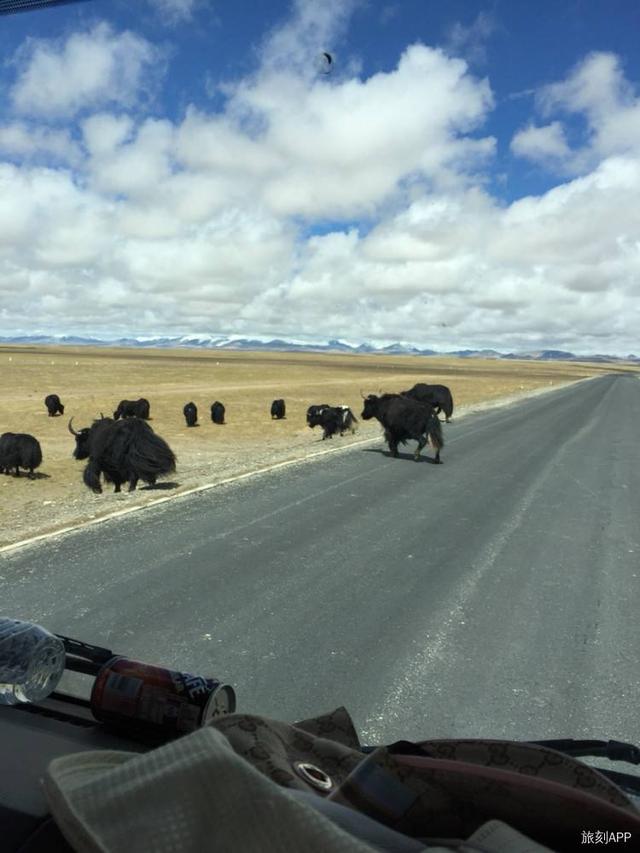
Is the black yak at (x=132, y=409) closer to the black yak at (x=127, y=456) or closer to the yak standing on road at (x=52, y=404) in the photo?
the yak standing on road at (x=52, y=404)

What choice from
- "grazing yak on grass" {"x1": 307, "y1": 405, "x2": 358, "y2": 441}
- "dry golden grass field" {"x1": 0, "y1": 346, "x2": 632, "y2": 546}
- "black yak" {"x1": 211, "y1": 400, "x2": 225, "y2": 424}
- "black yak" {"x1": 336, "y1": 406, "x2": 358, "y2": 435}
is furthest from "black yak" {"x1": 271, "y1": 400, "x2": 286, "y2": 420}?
"black yak" {"x1": 336, "y1": 406, "x2": 358, "y2": 435}

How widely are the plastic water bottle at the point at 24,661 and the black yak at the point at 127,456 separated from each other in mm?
11107

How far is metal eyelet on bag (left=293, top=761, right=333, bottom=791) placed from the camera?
1499 millimetres

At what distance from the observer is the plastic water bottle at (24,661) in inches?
80.9

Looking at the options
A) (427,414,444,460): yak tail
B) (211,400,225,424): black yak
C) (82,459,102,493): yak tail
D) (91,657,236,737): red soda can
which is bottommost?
(82,459,102,493): yak tail

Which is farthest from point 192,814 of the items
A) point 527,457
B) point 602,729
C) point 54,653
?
point 527,457

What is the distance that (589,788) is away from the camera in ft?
5.01

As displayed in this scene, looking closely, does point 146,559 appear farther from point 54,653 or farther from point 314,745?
point 314,745

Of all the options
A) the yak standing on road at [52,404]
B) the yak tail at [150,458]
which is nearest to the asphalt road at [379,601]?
the yak tail at [150,458]

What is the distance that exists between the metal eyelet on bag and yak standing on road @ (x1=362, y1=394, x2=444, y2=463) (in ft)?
44.9

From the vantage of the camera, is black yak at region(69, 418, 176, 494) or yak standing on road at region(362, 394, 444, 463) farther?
Answer: yak standing on road at region(362, 394, 444, 463)

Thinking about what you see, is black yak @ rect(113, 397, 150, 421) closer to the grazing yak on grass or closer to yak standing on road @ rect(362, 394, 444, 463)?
the grazing yak on grass

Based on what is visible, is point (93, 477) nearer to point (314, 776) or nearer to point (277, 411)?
→ point (314, 776)

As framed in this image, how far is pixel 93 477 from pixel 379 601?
922 cm
